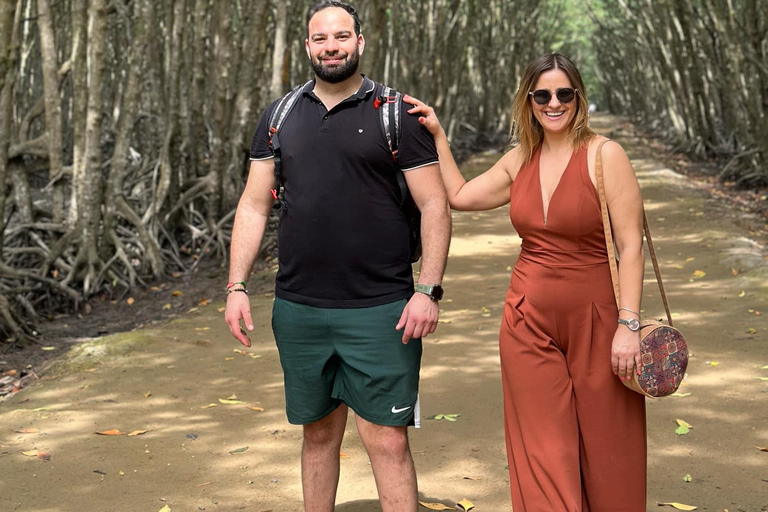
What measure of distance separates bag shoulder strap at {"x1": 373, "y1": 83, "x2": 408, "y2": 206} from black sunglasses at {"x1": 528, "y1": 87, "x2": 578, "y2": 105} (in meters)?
0.45

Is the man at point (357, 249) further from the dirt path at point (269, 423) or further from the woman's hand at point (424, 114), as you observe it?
the dirt path at point (269, 423)

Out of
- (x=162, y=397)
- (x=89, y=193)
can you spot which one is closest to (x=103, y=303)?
(x=89, y=193)

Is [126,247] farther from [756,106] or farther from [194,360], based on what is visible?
[756,106]

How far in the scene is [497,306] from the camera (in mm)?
8391

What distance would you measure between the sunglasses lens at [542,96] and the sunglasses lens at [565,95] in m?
0.04

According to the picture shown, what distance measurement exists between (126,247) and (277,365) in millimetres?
4671

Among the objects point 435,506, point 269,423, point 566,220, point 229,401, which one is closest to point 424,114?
point 566,220

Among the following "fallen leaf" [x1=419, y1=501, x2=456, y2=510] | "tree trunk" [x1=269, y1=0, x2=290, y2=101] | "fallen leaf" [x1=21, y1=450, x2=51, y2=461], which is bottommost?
"fallen leaf" [x1=419, y1=501, x2=456, y2=510]

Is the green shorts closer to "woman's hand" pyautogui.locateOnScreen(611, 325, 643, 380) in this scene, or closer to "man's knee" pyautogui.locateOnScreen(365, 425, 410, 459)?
"man's knee" pyautogui.locateOnScreen(365, 425, 410, 459)

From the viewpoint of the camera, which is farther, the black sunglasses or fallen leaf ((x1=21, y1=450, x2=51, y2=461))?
fallen leaf ((x1=21, y1=450, x2=51, y2=461))

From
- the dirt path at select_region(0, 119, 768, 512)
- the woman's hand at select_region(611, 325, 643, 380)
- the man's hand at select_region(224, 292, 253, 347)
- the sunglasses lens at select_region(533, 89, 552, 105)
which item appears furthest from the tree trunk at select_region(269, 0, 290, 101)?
the woman's hand at select_region(611, 325, 643, 380)

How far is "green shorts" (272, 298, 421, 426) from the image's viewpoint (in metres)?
3.15

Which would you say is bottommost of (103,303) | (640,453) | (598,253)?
(103,303)

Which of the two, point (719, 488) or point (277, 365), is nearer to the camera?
point (719, 488)
